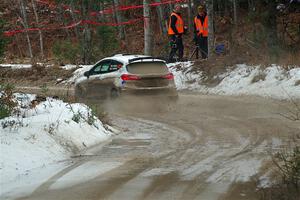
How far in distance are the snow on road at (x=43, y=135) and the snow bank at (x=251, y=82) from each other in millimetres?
7009

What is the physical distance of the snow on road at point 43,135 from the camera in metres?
7.64

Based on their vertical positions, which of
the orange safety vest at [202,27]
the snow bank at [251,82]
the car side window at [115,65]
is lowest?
the snow bank at [251,82]

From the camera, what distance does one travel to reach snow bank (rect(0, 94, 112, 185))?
7684 mm

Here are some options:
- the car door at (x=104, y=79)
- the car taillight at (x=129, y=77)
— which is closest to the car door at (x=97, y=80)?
the car door at (x=104, y=79)

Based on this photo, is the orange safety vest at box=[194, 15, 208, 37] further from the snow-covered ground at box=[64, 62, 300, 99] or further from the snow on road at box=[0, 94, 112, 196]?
the snow on road at box=[0, 94, 112, 196]

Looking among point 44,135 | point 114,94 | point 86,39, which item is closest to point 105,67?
point 114,94

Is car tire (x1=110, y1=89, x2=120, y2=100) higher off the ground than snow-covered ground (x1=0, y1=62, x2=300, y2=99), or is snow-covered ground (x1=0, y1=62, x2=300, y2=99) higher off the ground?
car tire (x1=110, y1=89, x2=120, y2=100)

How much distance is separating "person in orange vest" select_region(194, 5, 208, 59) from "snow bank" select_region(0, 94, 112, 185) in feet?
39.0

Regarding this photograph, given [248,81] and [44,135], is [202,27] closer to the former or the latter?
[248,81]

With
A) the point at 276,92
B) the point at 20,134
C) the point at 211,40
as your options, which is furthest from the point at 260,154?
the point at 211,40

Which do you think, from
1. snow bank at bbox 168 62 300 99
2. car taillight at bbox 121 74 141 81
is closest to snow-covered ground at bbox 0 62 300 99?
snow bank at bbox 168 62 300 99

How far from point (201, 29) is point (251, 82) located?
526 cm

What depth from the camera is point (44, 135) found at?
Answer: 8.80 meters

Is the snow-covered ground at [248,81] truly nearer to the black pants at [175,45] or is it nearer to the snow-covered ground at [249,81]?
the snow-covered ground at [249,81]
